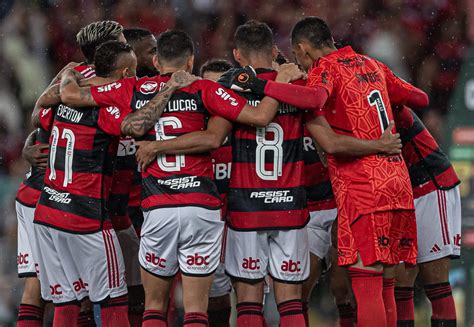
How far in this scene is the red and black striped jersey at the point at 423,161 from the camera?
6961 mm

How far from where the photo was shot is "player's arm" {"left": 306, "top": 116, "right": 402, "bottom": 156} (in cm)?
605

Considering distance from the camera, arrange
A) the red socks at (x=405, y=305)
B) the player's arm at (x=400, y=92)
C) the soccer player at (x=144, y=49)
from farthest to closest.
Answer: the soccer player at (x=144, y=49) → the red socks at (x=405, y=305) → the player's arm at (x=400, y=92)

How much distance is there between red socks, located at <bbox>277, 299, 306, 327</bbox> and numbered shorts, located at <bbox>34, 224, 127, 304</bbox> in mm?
1012

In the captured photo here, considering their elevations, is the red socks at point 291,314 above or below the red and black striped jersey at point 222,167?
below

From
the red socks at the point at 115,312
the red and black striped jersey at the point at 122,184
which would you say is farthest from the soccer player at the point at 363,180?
the red socks at the point at 115,312

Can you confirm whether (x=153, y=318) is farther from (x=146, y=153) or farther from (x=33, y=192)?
(x=33, y=192)

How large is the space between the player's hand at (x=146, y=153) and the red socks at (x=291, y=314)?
1.19 metres

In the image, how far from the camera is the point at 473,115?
9156mm

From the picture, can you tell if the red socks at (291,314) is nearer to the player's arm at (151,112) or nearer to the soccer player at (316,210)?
the soccer player at (316,210)

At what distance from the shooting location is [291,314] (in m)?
6.18

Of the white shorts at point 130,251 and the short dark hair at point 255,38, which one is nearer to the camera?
the short dark hair at point 255,38

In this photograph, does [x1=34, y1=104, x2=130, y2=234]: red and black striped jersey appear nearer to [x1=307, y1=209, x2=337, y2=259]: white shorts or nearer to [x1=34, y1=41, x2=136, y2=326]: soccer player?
[x1=34, y1=41, x2=136, y2=326]: soccer player

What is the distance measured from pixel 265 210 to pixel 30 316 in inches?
68.4

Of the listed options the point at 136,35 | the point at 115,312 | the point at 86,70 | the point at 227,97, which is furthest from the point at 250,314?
the point at 136,35
